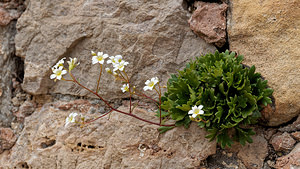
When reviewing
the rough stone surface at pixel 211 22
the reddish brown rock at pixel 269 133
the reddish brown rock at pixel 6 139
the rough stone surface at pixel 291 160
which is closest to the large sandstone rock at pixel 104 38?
the rough stone surface at pixel 211 22

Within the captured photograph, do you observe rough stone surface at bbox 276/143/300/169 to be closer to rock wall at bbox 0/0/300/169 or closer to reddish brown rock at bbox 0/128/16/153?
rock wall at bbox 0/0/300/169

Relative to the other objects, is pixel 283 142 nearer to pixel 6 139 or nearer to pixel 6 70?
pixel 6 139

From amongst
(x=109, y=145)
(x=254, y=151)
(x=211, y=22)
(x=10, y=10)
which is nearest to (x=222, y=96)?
(x=254, y=151)

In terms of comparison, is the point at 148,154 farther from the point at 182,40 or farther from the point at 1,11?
the point at 1,11

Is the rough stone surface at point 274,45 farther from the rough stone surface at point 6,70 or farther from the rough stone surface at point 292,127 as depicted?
the rough stone surface at point 6,70

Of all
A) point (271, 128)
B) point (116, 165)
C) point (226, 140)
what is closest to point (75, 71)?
point (116, 165)

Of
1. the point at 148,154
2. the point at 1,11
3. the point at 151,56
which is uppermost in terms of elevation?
the point at 1,11
